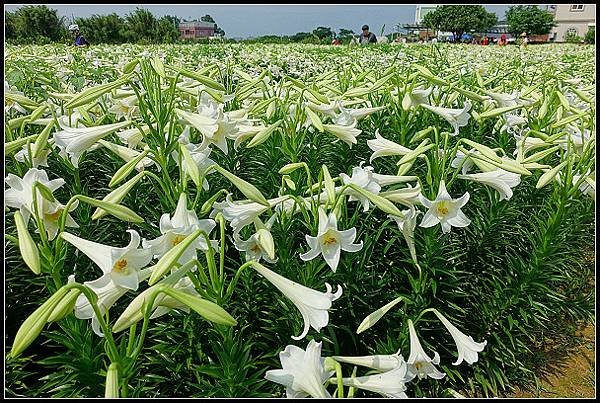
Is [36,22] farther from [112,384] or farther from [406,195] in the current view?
[112,384]

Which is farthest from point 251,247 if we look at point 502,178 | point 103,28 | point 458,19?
point 458,19

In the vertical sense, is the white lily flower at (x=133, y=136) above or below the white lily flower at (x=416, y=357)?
above

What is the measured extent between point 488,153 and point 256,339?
124cm

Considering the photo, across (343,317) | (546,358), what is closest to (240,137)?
(343,317)

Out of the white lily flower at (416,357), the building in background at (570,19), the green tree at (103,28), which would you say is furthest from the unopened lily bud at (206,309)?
the building in background at (570,19)

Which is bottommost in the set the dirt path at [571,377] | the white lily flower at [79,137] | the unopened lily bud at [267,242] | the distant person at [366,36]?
the dirt path at [571,377]

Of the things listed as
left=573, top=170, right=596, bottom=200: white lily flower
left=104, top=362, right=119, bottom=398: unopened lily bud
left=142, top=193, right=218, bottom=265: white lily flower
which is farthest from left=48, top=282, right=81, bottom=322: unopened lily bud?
left=573, top=170, right=596, bottom=200: white lily flower

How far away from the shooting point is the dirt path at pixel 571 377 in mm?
2574

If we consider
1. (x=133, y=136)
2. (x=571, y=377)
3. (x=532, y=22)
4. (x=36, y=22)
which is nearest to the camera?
(x=133, y=136)

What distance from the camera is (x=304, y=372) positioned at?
122 centimetres

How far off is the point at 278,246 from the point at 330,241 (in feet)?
1.18

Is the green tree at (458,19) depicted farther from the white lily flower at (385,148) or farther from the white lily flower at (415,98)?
the white lily flower at (385,148)

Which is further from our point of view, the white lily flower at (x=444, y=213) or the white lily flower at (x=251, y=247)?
the white lily flower at (x=444, y=213)

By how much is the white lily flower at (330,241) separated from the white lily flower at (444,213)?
0.39 m
